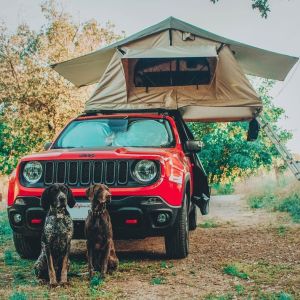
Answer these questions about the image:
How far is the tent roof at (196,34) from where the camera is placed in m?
8.99

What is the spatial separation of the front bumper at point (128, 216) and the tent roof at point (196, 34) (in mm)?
3882

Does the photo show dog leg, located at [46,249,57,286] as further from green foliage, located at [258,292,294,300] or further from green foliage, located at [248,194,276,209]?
green foliage, located at [248,194,276,209]

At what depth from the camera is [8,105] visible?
20.2m

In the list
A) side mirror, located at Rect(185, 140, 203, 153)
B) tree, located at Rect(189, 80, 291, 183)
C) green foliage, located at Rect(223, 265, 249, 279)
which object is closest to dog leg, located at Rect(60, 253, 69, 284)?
green foliage, located at Rect(223, 265, 249, 279)

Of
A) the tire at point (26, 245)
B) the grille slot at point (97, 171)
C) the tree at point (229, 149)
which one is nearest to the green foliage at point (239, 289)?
the grille slot at point (97, 171)

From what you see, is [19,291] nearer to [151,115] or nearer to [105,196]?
[105,196]

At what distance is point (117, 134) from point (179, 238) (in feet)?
5.58

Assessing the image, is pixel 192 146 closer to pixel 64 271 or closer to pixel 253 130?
pixel 253 130

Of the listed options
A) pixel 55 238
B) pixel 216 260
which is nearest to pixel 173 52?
pixel 216 260

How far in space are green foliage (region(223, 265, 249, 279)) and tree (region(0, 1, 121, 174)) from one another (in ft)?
46.3

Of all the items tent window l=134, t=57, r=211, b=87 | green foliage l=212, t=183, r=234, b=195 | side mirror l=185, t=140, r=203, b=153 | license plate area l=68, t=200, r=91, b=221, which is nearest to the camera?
license plate area l=68, t=200, r=91, b=221

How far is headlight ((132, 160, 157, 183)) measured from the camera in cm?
606

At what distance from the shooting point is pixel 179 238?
21.0 feet

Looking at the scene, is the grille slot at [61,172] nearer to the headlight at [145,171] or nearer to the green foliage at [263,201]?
the headlight at [145,171]
